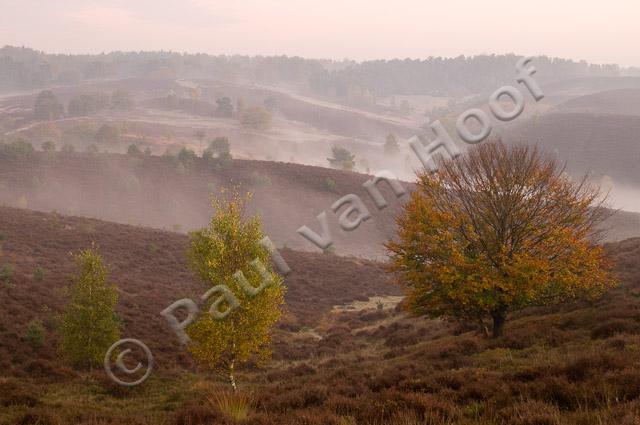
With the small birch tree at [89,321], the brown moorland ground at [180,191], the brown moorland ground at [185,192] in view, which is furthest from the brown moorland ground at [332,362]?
the brown moorland ground at [185,192]

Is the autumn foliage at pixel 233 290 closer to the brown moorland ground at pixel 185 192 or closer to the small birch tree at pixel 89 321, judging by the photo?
the small birch tree at pixel 89 321

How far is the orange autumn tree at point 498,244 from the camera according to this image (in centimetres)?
1745

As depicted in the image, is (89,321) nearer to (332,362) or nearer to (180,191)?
(332,362)

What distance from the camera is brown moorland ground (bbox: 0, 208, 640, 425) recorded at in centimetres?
916

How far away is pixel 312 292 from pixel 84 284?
1053 inches

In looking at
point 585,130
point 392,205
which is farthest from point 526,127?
point 392,205

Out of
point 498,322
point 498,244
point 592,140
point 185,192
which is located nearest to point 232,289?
point 498,244

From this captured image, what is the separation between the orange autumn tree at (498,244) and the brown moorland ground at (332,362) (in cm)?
161

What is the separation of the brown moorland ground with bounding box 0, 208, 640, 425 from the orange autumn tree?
1.61m

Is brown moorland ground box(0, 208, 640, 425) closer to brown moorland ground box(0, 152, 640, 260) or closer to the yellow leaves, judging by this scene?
the yellow leaves

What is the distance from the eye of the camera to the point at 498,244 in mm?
18625

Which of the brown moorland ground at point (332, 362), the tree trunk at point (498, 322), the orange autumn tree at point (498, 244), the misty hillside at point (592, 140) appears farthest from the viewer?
the misty hillside at point (592, 140)

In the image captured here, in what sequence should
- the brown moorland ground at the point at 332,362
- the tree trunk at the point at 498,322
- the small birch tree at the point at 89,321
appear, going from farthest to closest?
the small birch tree at the point at 89,321 → the tree trunk at the point at 498,322 → the brown moorland ground at the point at 332,362

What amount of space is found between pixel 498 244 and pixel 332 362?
10462mm
